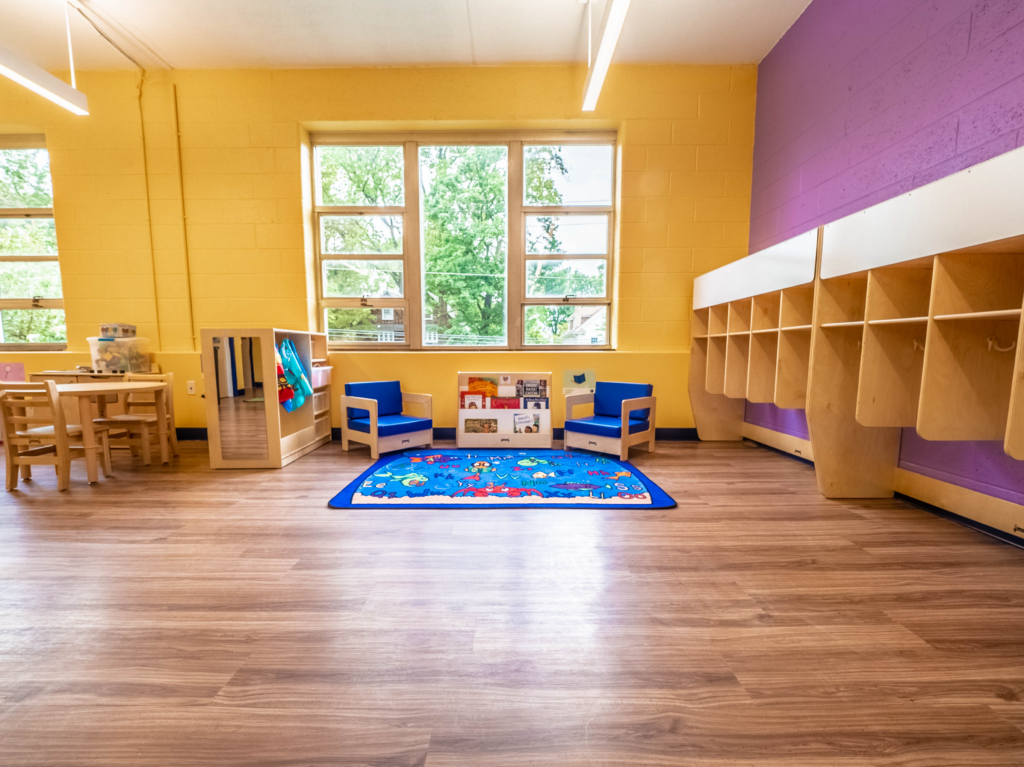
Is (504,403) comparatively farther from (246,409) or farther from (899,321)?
(899,321)

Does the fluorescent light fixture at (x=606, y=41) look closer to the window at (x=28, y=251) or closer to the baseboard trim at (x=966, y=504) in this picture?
the baseboard trim at (x=966, y=504)

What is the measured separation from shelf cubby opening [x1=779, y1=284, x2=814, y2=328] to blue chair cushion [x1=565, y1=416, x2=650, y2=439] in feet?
4.61

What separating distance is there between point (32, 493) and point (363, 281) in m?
2.98

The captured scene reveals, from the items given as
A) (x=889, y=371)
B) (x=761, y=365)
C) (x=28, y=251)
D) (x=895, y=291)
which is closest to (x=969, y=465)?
(x=889, y=371)

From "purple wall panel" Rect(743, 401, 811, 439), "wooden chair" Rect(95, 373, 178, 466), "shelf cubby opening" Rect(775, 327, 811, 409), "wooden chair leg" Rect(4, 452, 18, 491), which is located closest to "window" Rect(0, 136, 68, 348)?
"wooden chair" Rect(95, 373, 178, 466)

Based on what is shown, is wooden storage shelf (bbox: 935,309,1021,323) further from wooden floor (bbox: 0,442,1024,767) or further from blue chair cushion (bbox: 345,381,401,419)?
blue chair cushion (bbox: 345,381,401,419)

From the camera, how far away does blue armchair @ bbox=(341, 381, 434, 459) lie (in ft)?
11.9

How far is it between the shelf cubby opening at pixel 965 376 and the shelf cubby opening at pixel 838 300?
0.63m

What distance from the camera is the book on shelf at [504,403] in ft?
13.1

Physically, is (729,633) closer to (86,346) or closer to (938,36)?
(938,36)

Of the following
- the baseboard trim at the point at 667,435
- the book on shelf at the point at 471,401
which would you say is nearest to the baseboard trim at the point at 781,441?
the baseboard trim at the point at 667,435

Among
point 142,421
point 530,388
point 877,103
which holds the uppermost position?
point 877,103

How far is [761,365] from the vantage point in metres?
3.10

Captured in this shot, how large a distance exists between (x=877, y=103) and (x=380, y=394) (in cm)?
439
